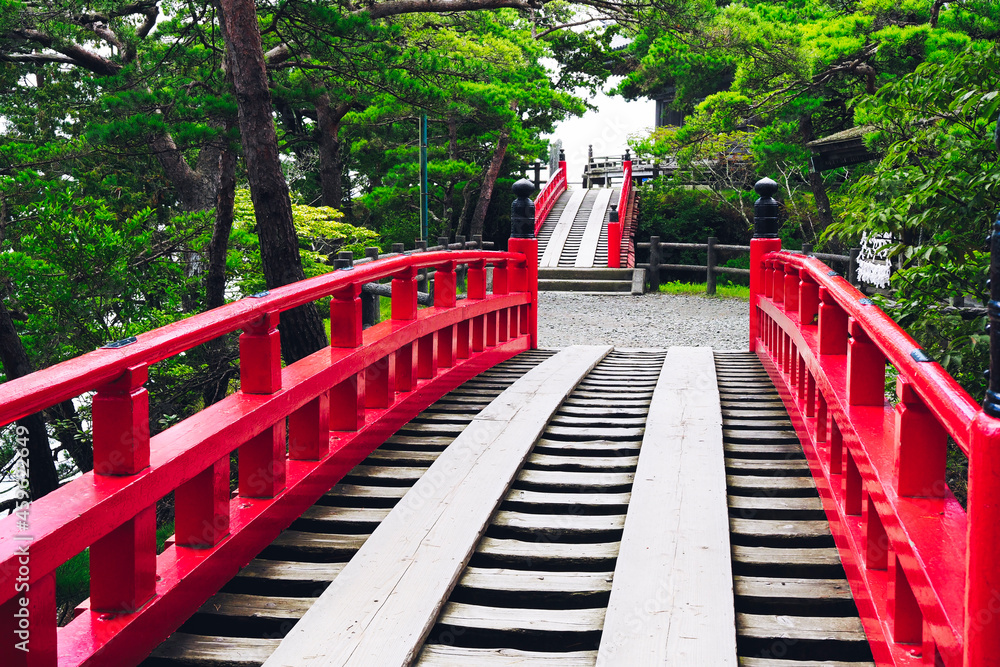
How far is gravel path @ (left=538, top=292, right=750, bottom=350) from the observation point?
12266mm

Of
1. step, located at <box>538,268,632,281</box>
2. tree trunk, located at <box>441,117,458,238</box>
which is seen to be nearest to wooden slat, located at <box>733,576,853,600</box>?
step, located at <box>538,268,632,281</box>

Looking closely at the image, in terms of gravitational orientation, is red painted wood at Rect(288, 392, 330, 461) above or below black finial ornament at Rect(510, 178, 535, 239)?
below

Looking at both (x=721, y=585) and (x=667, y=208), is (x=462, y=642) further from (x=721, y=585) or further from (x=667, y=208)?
(x=667, y=208)

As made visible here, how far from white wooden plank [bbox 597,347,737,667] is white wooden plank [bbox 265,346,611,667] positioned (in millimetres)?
548

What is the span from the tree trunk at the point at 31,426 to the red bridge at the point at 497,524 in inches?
185

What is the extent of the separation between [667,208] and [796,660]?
24369mm

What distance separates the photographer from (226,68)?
9.11m

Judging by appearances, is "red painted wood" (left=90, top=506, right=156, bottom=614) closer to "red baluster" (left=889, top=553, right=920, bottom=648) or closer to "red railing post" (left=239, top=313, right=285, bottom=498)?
"red railing post" (left=239, top=313, right=285, bottom=498)

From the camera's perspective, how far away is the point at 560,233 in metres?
24.0

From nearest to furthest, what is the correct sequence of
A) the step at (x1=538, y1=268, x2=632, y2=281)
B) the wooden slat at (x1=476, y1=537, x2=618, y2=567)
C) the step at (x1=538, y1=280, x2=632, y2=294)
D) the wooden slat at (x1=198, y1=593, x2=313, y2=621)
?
the wooden slat at (x1=198, y1=593, x2=313, y2=621) < the wooden slat at (x1=476, y1=537, x2=618, y2=567) < the step at (x1=538, y1=280, x2=632, y2=294) < the step at (x1=538, y1=268, x2=632, y2=281)

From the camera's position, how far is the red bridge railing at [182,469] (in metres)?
2.02

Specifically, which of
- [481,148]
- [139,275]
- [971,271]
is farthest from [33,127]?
[971,271]

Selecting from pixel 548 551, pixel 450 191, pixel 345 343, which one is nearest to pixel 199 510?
pixel 548 551

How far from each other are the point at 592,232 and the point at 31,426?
1764cm
